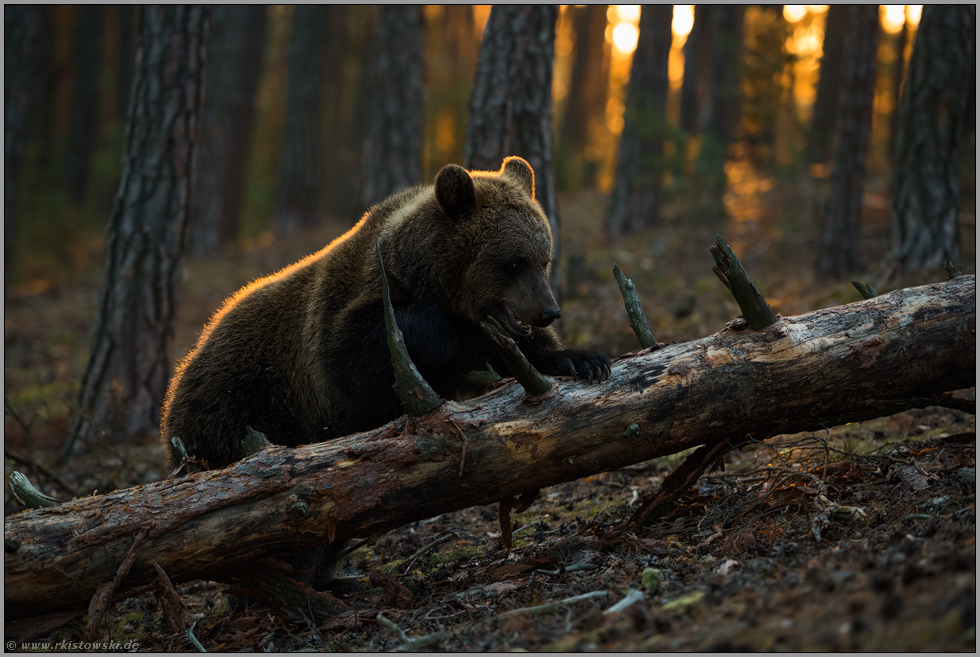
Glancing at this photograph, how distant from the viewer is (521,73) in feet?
25.8

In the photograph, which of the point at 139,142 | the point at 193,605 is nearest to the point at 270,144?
the point at 139,142

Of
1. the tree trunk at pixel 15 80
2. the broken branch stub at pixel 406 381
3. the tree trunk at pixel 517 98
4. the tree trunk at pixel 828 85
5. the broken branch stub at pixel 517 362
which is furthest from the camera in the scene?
the tree trunk at pixel 828 85

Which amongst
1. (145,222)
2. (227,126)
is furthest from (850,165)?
(227,126)

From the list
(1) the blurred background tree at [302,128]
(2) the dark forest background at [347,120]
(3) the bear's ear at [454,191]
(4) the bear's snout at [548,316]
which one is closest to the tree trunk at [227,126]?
(2) the dark forest background at [347,120]

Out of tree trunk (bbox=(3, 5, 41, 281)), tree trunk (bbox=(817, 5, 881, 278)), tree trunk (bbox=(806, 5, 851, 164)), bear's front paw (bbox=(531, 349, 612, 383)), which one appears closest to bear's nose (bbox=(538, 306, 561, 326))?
bear's front paw (bbox=(531, 349, 612, 383))

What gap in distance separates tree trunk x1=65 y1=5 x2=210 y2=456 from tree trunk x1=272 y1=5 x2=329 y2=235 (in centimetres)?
1336

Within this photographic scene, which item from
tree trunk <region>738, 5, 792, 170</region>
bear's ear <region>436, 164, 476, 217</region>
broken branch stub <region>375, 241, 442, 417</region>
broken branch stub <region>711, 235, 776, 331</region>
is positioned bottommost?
broken branch stub <region>375, 241, 442, 417</region>

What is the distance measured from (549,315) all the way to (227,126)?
19.4 meters

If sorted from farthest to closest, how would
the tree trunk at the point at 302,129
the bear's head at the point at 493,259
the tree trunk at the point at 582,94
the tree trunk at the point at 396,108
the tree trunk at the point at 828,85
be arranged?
the tree trunk at the point at 582,94
the tree trunk at the point at 302,129
the tree trunk at the point at 828,85
the tree trunk at the point at 396,108
the bear's head at the point at 493,259

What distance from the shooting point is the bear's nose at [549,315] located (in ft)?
15.1

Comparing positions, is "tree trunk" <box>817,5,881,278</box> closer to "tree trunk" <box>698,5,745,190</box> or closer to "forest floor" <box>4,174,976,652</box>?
"forest floor" <box>4,174,976,652</box>

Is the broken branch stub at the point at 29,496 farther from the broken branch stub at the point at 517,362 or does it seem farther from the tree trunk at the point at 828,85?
the tree trunk at the point at 828,85

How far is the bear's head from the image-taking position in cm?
476

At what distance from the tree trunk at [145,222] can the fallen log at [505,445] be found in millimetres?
4341
